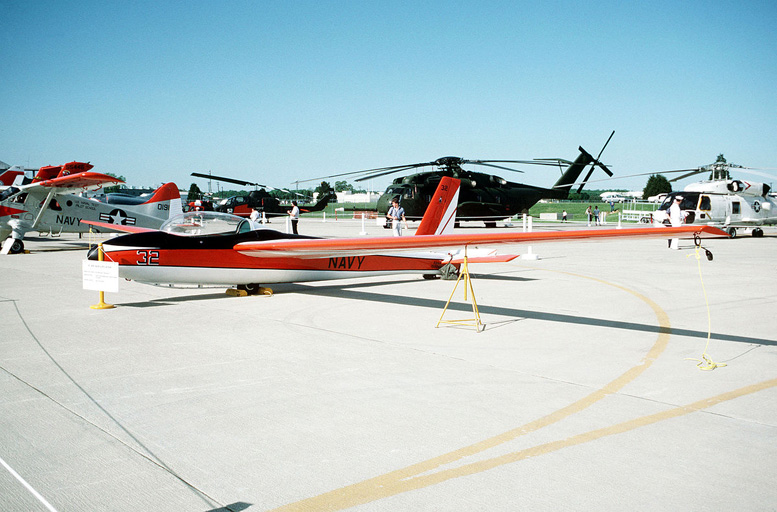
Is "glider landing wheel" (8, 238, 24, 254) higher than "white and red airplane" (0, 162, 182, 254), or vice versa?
"white and red airplane" (0, 162, 182, 254)

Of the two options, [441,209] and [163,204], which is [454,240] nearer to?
[441,209]

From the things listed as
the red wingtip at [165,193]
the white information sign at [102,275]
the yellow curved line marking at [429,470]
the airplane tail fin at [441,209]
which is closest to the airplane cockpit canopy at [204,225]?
the white information sign at [102,275]

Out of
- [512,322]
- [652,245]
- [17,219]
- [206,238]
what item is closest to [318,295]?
[206,238]

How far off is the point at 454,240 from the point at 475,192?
77.7ft

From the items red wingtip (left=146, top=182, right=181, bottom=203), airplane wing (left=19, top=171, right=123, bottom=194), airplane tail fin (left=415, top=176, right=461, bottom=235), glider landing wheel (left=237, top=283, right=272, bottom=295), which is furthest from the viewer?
red wingtip (left=146, top=182, right=181, bottom=203)

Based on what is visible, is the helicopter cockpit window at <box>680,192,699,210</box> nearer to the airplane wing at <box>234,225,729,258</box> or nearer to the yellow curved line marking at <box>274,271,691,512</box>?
the airplane wing at <box>234,225,729,258</box>

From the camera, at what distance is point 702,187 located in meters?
25.2

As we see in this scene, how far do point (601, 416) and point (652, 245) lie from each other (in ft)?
65.8

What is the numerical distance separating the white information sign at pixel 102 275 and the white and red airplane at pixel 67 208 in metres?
9.07

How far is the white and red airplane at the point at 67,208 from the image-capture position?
1817 cm

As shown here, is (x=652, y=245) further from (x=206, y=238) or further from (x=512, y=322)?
(x=206, y=238)

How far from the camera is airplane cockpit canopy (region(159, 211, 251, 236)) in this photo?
382 inches

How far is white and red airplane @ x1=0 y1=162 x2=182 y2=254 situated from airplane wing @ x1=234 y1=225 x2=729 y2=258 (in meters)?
10.8

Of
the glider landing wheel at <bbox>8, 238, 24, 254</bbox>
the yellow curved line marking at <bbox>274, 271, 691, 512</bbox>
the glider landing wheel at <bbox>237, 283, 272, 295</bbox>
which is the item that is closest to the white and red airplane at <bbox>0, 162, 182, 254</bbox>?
the glider landing wheel at <bbox>8, 238, 24, 254</bbox>
